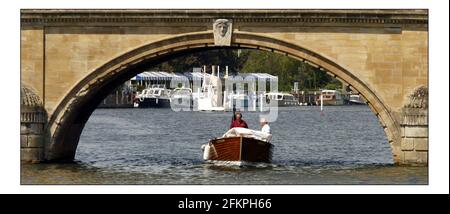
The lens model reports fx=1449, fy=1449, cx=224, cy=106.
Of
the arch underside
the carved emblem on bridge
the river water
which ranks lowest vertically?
the river water

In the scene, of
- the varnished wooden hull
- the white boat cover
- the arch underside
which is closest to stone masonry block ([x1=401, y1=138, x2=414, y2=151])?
the arch underside

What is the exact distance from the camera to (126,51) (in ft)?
124

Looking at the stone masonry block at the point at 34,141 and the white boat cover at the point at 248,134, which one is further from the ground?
the white boat cover at the point at 248,134

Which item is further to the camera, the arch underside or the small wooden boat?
the small wooden boat

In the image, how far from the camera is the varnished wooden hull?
131 feet

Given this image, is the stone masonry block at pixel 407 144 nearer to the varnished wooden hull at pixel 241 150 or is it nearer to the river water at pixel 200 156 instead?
the river water at pixel 200 156

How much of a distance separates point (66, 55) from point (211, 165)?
18.2ft

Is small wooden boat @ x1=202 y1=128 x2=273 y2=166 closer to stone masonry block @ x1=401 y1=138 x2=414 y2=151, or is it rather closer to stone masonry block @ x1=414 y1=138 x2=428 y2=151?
stone masonry block @ x1=401 y1=138 x2=414 y2=151

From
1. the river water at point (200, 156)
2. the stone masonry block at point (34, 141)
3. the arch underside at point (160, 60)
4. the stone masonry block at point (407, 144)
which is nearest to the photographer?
the river water at point (200, 156)

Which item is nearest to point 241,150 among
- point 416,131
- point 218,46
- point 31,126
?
point 218,46

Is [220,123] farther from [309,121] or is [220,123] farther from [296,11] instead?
[296,11]

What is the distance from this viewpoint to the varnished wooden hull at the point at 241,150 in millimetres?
39969

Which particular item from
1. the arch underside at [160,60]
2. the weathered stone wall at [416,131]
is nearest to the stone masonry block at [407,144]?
the weathered stone wall at [416,131]

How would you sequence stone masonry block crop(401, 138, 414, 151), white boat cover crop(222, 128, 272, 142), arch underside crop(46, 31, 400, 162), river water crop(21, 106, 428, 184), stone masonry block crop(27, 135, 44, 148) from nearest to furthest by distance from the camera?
1. river water crop(21, 106, 428, 184)
2. stone masonry block crop(401, 138, 414, 151)
3. arch underside crop(46, 31, 400, 162)
4. stone masonry block crop(27, 135, 44, 148)
5. white boat cover crop(222, 128, 272, 142)
